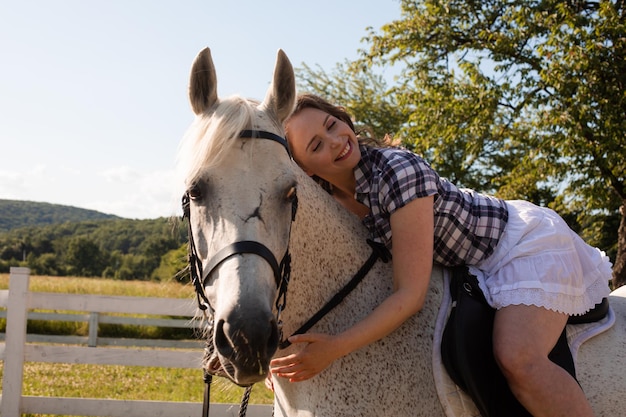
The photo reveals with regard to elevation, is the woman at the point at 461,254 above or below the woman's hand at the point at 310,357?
above

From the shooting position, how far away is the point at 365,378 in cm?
224

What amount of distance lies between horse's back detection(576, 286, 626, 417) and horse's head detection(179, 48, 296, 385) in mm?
1370

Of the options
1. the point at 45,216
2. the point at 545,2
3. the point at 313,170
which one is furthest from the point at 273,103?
the point at 45,216

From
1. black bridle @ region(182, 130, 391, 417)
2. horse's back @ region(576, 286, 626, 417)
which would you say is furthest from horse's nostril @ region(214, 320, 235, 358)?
horse's back @ region(576, 286, 626, 417)

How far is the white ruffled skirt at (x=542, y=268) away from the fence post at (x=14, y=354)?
4.99 metres

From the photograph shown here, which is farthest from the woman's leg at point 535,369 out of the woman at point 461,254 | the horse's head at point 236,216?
the horse's head at point 236,216

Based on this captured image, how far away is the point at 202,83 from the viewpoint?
7.55 ft

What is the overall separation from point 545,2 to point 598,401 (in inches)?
419

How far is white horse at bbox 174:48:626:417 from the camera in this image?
1832mm

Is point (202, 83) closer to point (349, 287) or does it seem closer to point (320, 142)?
point (320, 142)

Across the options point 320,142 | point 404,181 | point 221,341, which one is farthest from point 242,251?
point 320,142

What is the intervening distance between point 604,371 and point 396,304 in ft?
3.12

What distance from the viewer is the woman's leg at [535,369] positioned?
210cm

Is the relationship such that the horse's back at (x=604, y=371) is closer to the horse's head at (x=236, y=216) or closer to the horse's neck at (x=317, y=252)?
the horse's neck at (x=317, y=252)
